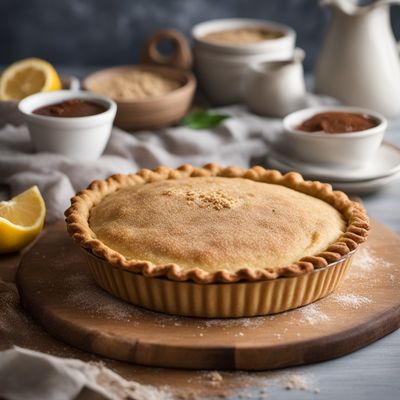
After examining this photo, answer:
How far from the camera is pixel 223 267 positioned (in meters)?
2.34

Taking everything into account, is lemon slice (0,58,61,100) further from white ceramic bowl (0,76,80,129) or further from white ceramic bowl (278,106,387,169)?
white ceramic bowl (278,106,387,169)

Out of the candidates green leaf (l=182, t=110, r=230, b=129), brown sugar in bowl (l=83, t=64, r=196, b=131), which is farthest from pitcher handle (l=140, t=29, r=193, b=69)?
green leaf (l=182, t=110, r=230, b=129)

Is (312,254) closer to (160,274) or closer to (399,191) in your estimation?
(160,274)

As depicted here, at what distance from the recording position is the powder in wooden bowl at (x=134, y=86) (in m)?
4.02

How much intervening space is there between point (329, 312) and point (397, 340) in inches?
8.9

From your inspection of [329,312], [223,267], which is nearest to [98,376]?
[223,267]

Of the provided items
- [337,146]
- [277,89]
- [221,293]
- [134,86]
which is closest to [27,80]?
[134,86]

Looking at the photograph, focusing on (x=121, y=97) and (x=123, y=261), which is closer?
(x=123, y=261)

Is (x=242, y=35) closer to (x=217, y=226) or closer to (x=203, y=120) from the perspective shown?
(x=203, y=120)

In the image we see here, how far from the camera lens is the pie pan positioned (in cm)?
229

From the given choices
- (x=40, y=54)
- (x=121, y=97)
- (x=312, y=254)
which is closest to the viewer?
(x=312, y=254)

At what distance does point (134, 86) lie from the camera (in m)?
4.10

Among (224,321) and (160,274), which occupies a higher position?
(160,274)

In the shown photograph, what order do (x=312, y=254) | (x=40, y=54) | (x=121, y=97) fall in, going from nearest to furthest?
1. (x=312, y=254)
2. (x=121, y=97)
3. (x=40, y=54)
